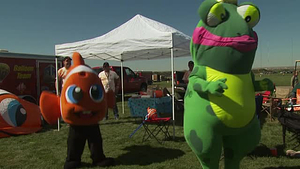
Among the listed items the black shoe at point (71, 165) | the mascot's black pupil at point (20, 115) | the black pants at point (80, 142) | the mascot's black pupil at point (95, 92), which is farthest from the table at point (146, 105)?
the mascot's black pupil at point (95, 92)

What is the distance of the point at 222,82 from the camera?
7.52 feet

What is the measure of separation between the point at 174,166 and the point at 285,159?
79.4 inches

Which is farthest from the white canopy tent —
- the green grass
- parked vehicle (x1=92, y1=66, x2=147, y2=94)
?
parked vehicle (x1=92, y1=66, x2=147, y2=94)

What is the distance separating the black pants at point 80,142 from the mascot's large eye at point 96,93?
555mm

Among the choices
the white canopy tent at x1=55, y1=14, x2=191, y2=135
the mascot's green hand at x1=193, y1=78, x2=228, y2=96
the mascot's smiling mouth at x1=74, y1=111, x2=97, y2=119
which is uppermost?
the white canopy tent at x1=55, y1=14, x2=191, y2=135

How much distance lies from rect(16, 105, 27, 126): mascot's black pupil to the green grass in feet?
1.61

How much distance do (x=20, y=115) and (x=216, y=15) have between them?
518 centimetres

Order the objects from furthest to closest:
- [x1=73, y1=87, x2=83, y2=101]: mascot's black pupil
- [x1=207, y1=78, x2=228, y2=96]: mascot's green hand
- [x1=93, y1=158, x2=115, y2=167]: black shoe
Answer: [x1=93, y1=158, x2=115, y2=167]: black shoe, [x1=73, y1=87, x2=83, y2=101]: mascot's black pupil, [x1=207, y1=78, x2=228, y2=96]: mascot's green hand

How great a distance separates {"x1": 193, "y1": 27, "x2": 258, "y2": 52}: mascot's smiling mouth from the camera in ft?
7.86

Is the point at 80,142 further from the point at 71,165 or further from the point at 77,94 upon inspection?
the point at 77,94

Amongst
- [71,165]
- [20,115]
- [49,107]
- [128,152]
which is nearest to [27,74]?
[20,115]

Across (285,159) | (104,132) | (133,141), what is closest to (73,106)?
(133,141)

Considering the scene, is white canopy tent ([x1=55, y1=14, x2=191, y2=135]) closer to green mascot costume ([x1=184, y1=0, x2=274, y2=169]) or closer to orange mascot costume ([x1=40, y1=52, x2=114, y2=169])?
orange mascot costume ([x1=40, y1=52, x2=114, y2=169])

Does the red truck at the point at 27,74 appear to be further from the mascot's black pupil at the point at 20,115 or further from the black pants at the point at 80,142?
the black pants at the point at 80,142
